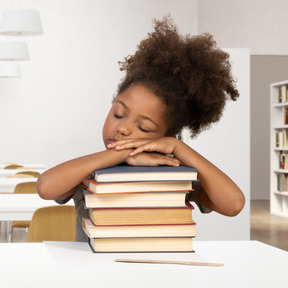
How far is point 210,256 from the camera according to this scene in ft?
4.34

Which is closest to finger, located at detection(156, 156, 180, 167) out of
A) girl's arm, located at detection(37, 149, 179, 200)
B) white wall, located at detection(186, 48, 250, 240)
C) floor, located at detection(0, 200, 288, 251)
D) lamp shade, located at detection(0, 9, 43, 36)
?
girl's arm, located at detection(37, 149, 179, 200)

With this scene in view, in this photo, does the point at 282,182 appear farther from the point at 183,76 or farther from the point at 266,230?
the point at 183,76

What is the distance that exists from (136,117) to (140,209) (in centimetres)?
24

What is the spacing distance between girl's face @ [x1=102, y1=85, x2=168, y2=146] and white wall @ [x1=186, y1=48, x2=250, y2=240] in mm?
3616

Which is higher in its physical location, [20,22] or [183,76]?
[20,22]

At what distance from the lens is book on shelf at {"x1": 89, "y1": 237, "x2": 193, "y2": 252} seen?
1.29 metres

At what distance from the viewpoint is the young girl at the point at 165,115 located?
132cm

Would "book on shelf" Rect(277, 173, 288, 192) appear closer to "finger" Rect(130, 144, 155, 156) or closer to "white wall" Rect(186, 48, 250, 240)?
"white wall" Rect(186, 48, 250, 240)

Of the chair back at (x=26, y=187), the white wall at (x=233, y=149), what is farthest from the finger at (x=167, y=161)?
the white wall at (x=233, y=149)

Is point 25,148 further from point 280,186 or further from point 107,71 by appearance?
point 280,186

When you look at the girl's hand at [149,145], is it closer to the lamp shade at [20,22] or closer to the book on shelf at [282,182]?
the lamp shade at [20,22]

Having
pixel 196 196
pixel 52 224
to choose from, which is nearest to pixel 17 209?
pixel 52 224

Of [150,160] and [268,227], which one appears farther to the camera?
[268,227]

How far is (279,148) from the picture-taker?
9180mm
